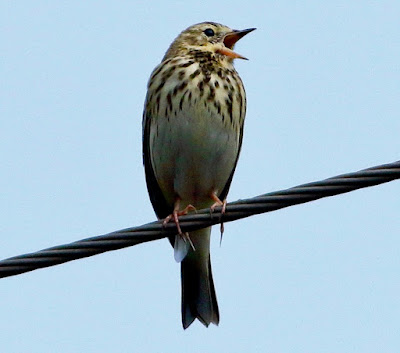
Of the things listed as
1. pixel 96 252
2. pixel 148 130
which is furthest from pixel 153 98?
pixel 96 252

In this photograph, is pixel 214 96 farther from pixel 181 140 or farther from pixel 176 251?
pixel 176 251

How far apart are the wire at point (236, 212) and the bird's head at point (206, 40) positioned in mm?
3169

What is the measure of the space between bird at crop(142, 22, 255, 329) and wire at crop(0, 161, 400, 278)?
5.84 feet

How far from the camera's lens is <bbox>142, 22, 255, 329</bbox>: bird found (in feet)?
25.0

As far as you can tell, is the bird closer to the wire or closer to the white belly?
the white belly

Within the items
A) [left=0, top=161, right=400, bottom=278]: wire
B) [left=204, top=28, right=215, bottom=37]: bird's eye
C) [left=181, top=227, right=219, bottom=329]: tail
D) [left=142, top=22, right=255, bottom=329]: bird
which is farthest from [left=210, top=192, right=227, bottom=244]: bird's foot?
[left=204, top=28, right=215, bottom=37]: bird's eye

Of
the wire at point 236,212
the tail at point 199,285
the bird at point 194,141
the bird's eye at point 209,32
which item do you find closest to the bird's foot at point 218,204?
the bird at point 194,141

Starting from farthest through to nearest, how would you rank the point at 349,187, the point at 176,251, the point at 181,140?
the point at 176,251, the point at 181,140, the point at 349,187

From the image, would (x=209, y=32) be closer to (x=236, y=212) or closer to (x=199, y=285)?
(x=199, y=285)

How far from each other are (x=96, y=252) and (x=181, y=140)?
246 centimetres

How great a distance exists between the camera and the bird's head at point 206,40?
8445 mm

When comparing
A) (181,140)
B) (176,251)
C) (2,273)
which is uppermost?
(181,140)

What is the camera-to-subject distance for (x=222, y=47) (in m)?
8.49

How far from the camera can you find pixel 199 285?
8.41m
